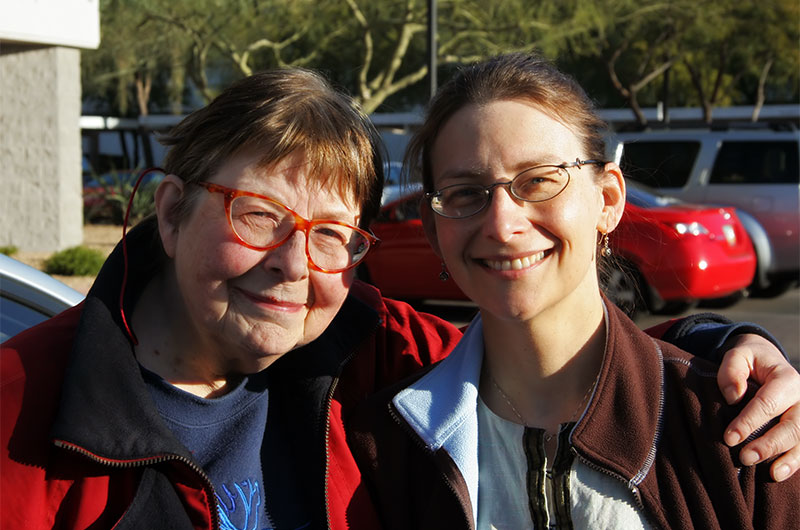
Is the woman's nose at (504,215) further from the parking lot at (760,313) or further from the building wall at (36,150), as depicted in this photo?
the building wall at (36,150)

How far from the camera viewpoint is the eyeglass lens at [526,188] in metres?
2.21

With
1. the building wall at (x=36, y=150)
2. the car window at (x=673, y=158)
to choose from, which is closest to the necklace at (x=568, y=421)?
the car window at (x=673, y=158)

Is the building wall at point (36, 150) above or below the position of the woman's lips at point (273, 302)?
below

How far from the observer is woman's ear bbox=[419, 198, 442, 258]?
2.49 meters

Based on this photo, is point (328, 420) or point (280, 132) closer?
point (280, 132)

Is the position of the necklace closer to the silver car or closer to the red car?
the silver car

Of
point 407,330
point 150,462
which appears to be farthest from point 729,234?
point 150,462

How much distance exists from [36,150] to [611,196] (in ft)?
47.1

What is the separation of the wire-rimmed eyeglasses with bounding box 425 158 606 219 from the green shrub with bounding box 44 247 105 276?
1088cm

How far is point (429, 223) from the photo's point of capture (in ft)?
8.27

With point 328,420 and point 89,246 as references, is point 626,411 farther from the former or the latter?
point 89,246

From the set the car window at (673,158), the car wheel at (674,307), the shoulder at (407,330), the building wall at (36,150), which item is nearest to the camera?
the shoulder at (407,330)

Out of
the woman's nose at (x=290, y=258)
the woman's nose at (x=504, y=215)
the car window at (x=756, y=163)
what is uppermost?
the woman's nose at (x=504, y=215)

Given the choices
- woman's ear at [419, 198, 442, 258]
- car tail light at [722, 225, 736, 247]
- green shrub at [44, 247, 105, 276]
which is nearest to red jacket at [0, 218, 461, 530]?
woman's ear at [419, 198, 442, 258]
